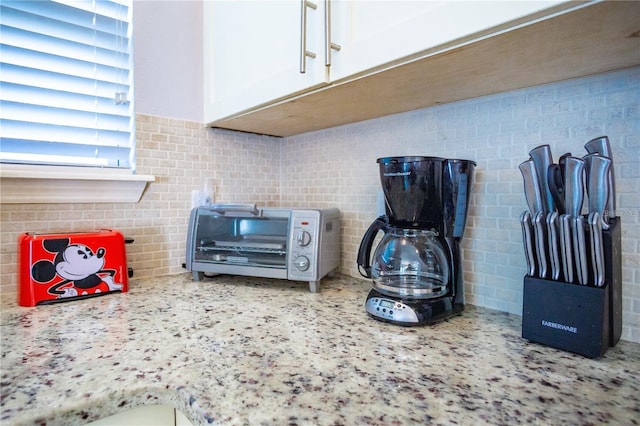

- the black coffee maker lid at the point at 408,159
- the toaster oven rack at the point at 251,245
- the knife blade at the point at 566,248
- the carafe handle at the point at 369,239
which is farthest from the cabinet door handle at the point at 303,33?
the knife blade at the point at 566,248

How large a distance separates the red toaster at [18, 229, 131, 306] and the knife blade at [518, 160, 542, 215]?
106 cm

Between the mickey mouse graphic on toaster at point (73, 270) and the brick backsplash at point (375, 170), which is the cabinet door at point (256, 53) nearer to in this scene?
the brick backsplash at point (375, 170)

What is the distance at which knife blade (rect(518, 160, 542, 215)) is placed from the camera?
A: 69 cm

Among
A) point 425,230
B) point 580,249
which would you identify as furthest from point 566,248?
point 425,230

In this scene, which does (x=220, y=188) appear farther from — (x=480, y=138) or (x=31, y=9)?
(x=480, y=138)

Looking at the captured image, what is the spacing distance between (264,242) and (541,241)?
76cm

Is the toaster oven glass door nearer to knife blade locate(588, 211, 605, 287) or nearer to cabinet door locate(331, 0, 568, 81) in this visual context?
cabinet door locate(331, 0, 568, 81)

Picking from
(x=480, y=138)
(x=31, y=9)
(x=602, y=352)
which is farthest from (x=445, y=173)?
(x=31, y=9)

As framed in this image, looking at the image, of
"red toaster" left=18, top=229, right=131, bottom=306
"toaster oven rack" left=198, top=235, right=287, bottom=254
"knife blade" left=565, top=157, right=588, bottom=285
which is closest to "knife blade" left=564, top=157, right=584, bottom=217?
"knife blade" left=565, top=157, right=588, bottom=285

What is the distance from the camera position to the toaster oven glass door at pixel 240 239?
1.12m

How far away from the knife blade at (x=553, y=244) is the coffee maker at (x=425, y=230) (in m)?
0.21

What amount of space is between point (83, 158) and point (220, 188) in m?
0.46

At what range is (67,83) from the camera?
3.52 feet

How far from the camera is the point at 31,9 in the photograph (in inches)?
39.9
